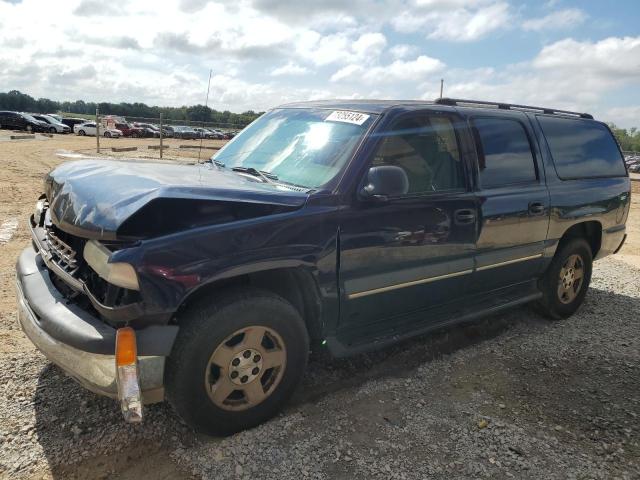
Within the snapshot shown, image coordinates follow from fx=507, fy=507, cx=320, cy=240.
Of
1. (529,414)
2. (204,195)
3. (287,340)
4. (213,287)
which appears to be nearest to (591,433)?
(529,414)

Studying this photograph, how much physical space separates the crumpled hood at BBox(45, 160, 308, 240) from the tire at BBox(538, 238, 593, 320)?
3013 millimetres

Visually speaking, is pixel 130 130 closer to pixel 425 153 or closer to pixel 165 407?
pixel 425 153

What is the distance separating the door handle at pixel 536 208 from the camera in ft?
13.9

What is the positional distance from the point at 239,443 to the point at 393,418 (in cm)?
97

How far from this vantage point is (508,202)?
403cm

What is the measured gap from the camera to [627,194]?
215 inches

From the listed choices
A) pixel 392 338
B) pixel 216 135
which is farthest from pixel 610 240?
pixel 216 135

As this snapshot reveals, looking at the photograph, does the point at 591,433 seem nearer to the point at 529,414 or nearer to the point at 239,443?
the point at 529,414

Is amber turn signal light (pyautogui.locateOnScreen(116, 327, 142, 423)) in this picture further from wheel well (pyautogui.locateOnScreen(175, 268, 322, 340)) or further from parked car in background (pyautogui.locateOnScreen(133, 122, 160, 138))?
parked car in background (pyautogui.locateOnScreen(133, 122, 160, 138))

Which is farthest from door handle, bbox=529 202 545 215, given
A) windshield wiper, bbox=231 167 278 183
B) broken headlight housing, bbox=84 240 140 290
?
broken headlight housing, bbox=84 240 140 290

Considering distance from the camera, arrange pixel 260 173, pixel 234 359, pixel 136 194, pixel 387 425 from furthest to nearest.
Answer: pixel 260 173, pixel 387 425, pixel 234 359, pixel 136 194

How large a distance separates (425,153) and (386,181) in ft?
2.56

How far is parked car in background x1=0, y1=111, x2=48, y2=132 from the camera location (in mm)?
41469

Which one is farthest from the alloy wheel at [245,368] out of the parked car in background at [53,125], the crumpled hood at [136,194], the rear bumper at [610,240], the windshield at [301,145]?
the parked car in background at [53,125]
